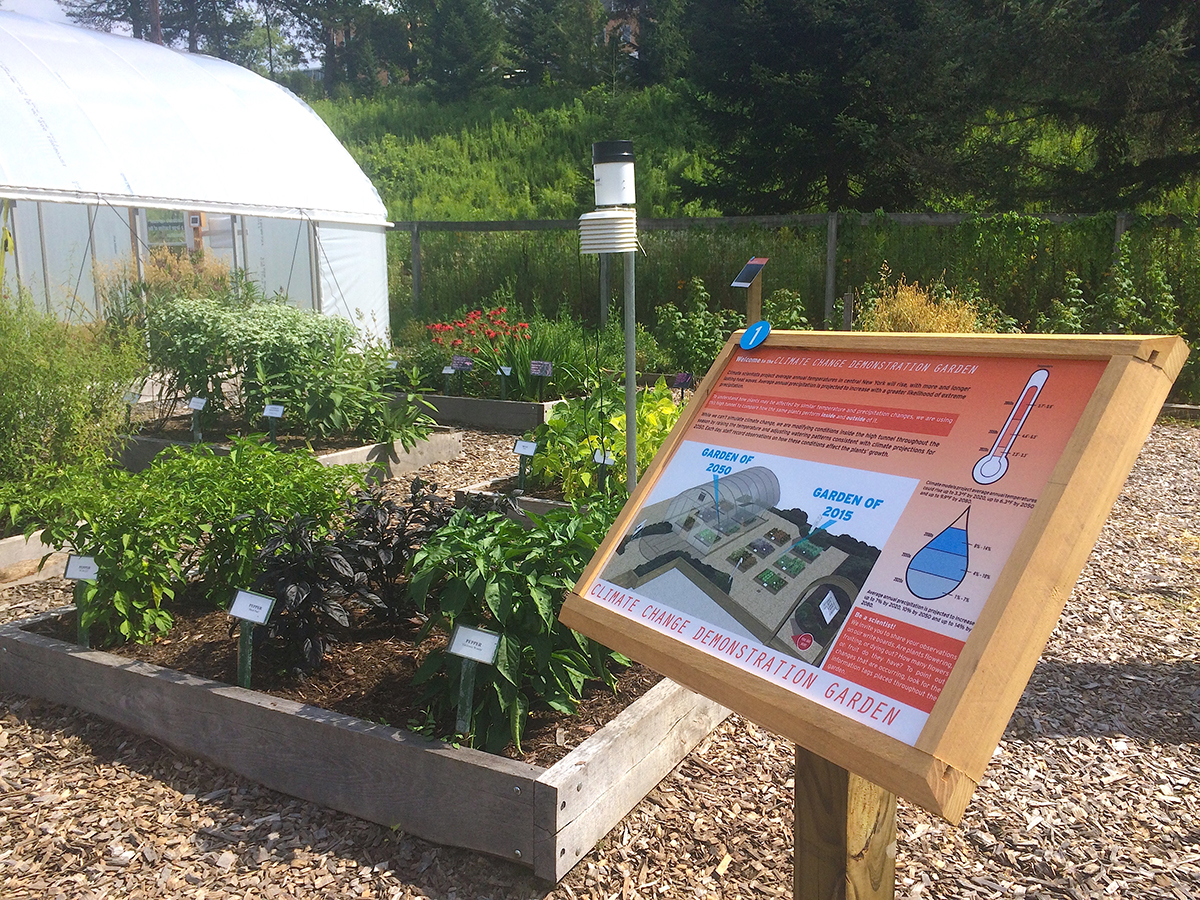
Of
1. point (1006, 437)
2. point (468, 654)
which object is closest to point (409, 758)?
point (468, 654)

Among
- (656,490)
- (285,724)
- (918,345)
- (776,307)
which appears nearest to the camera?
(918,345)

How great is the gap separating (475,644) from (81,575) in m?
1.65

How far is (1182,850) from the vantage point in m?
2.65

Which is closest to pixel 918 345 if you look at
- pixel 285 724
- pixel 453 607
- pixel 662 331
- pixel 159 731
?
pixel 453 607

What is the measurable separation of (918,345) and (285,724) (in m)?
2.20

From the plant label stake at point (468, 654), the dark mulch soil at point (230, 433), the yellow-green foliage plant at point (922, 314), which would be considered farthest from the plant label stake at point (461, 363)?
the plant label stake at point (468, 654)

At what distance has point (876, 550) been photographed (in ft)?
5.00

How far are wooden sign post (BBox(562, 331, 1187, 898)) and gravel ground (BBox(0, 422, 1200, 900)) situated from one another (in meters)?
0.98

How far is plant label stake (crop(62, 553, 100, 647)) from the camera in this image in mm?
3320

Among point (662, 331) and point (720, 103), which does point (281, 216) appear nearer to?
point (662, 331)

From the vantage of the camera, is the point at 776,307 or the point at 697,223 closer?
the point at 776,307

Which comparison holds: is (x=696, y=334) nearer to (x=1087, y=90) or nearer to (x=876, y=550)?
(x=1087, y=90)

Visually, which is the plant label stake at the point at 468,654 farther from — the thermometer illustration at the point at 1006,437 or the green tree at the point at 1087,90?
the green tree at the point at 1087,90

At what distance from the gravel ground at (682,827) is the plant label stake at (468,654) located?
0.38m
